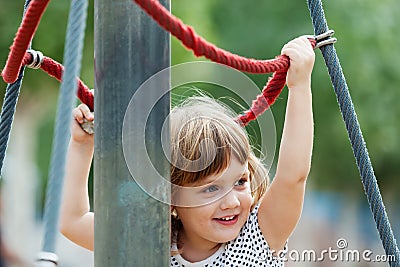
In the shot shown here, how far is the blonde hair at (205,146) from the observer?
158 cm

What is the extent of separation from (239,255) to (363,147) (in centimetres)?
29

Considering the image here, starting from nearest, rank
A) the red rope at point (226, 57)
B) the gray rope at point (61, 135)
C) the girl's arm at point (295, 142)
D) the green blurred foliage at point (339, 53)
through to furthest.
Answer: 1. the gray rope at point (61, 135)
2. the red rope at point (226, 57)
3. the girl's arm at point (295, 142)
4. the green blurred foliage at point (339, 53)

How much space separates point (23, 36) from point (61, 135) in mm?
377

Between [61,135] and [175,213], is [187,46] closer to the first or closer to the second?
[61,135]

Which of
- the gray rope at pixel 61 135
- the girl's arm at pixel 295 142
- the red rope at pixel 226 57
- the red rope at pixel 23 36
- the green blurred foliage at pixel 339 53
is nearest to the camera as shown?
the gray rope at pixel 61 135

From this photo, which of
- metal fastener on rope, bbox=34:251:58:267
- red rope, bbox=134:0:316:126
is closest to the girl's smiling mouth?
red rope, bbox=134:0:316:126

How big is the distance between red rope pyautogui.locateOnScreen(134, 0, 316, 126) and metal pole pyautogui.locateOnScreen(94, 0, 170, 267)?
7 cm

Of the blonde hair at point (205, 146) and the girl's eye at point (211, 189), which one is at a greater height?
the blonde hair at point (205, 146)

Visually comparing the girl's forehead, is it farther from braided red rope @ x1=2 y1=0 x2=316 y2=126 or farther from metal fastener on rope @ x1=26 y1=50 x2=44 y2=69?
metal fastener on rope @ x1=26 y1=50 x2=44 y2=69

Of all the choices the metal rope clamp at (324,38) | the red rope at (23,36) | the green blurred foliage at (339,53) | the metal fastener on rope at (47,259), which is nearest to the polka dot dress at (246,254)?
the metal rope clamp at (324,38)

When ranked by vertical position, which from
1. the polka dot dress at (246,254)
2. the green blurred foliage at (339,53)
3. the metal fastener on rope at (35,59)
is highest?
the green blurred foliage at (339,53)

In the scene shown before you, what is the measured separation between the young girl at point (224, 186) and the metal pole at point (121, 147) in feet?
0.91

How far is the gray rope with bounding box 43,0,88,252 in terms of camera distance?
→ 3.33 ft

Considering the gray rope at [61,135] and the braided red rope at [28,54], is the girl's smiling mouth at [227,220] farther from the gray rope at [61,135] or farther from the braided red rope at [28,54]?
the gray rope at [61,135]
